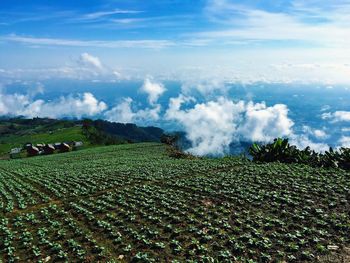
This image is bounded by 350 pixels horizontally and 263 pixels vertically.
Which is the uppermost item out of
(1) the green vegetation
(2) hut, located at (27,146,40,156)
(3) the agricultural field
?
(1) the green vegetation

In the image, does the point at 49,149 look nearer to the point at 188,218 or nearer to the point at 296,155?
the point at 296,155

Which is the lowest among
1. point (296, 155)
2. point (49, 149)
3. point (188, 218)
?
point (49, 149)

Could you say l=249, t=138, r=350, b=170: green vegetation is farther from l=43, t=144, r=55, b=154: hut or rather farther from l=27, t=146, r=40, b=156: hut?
l=27, t=146, r=40, b=156: hut

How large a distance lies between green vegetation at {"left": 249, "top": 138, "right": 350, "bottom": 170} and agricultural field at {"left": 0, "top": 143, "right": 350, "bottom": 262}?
1624 millimetres

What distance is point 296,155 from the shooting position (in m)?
31.6

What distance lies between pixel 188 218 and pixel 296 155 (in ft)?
57.6

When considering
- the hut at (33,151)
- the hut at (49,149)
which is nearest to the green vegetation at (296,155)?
the hut at (49,149)

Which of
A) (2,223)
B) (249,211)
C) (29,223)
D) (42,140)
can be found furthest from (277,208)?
(42,140)

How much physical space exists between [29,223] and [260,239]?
13.6 metres

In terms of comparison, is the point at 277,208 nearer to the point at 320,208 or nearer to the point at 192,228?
the point at 320,208

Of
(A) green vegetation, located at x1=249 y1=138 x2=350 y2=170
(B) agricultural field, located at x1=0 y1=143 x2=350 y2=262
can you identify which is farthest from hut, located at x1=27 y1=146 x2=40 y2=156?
(A) green vegetation, located at x1=249 y1=138 x2=350 y2=170

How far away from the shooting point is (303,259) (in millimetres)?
13336

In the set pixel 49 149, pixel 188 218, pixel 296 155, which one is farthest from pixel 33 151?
pixel 188 218

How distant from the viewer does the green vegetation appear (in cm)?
2742
